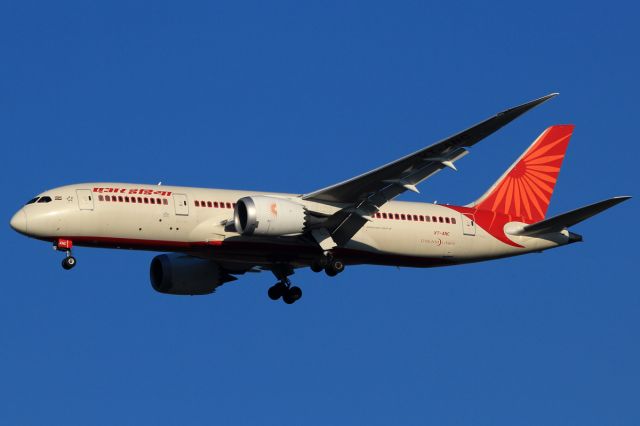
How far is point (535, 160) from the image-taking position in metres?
65.5

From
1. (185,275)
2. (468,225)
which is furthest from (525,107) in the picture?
(185,275)

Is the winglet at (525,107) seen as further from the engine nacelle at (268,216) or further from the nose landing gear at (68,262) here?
the nose landing gear at (68,262)

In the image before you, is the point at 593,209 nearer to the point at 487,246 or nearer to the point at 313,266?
the point at 487,246

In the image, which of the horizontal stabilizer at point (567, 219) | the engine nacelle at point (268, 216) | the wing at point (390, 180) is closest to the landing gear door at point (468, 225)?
the horizontal stabilizer at point (567, 219)

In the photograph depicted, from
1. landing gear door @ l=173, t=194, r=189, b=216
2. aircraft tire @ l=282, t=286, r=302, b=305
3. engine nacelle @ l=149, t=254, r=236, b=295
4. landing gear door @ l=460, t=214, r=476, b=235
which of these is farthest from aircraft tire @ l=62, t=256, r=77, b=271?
landing gear door @ l=460, t=214, r=476, b=235

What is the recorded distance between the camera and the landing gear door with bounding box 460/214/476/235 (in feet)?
201

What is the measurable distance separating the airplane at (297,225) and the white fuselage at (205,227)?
0.14ft

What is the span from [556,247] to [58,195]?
2186 centimetres

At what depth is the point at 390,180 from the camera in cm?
5478

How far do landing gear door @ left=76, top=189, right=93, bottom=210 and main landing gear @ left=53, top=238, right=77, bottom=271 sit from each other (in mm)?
1481

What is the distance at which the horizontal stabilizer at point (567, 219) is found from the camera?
181 feet

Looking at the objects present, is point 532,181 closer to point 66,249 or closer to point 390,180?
point 390,180

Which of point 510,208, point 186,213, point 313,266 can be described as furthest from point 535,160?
point 186,213

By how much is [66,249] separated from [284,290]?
35.3 feet
